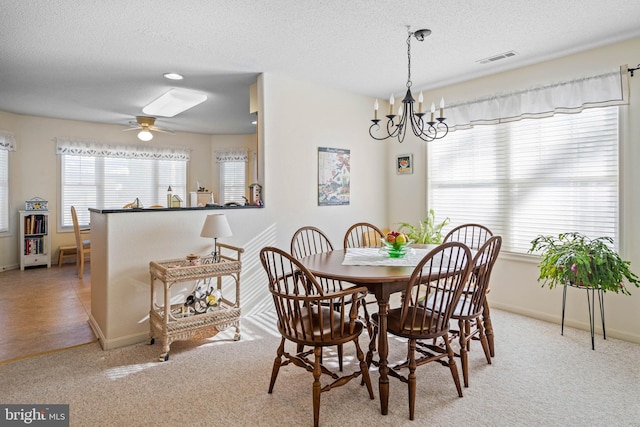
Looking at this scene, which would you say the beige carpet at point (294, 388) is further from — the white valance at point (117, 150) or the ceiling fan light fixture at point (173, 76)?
the white valance at point (117, 150)

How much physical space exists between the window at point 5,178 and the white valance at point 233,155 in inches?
128

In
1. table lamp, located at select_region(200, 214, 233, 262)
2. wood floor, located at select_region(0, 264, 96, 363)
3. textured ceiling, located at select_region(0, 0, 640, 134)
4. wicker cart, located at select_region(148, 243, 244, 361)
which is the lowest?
wood floor, located at select_region(0, 264, 96, 363)

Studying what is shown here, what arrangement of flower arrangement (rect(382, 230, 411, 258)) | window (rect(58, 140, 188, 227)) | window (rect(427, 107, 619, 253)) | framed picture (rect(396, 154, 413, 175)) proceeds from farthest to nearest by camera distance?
window (rect(58, 140, 188, 227)) < framed picture (rect(396, 154, 413, 175)) < window (rect(427, 107, 619, 253)) < flower arrangement (rect(382, 230, 411, 258))

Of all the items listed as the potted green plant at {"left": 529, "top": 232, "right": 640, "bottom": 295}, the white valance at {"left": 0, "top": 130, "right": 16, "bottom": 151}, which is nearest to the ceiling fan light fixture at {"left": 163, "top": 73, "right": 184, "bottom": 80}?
the white valance at {"left": 0, "top": 130, "right": 16, "bottom": 151}

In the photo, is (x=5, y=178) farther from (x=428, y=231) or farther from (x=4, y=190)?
(x=428, y=231)

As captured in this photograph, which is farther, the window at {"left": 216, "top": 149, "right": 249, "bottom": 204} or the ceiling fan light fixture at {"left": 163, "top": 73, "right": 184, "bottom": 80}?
the window at {"left": 216, "top": 149, "right": 249, "bottom": 204}

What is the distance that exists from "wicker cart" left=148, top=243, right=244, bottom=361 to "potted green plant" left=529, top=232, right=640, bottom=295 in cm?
258

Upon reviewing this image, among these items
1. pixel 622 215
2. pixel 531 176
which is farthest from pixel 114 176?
pixel 622 215

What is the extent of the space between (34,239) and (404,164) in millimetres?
5827

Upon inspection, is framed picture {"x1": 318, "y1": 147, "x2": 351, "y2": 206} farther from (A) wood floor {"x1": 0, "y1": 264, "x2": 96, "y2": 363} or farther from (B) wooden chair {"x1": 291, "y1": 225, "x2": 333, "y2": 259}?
(A) wood floor {"x1": 0, "y1": 264, "x2": 96, "y2": 363}

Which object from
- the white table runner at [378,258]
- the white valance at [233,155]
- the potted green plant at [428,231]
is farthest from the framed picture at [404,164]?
the white valance at [233,155]

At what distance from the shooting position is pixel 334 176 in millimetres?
4438

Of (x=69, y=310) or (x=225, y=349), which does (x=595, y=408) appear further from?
(x=69, y=310)

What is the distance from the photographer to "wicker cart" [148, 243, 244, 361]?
2764mm
